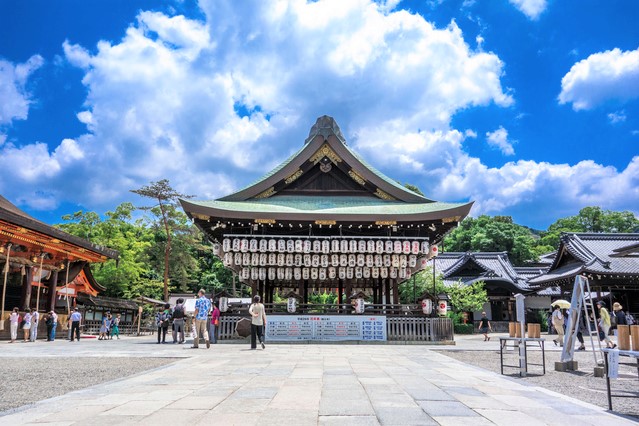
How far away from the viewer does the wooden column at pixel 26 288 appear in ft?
80.2

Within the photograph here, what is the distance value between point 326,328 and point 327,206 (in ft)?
18.8

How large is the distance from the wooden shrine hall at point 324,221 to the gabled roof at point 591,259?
17.4m

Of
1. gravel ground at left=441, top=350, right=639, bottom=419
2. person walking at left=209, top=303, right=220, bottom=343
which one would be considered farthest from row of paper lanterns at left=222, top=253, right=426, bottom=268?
gravel ground at left=441, top=350, right=639, bottom=419

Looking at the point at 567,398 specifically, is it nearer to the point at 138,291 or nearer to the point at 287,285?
the point at 287,285

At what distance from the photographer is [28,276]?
992 inches

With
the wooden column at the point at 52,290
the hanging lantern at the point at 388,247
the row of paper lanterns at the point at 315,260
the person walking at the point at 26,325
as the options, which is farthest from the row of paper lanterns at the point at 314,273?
the wooden column at the point at 52,290

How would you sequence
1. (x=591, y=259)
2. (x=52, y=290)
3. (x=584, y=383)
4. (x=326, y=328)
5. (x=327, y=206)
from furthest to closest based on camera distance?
(x=591, y=259)
(x=52, y=290)
(x=327, y=206)
(x=326, y=328)
(x=584, y=383)

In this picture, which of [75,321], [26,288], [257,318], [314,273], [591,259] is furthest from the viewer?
[591,259]

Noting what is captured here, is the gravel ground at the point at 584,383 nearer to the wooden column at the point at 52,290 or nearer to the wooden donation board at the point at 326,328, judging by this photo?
the wooden donation board at the point at 326,328

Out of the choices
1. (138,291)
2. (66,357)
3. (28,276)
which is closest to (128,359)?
(66,357)

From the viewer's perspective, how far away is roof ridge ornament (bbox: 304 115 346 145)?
2306cm

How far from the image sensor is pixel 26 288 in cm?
2484

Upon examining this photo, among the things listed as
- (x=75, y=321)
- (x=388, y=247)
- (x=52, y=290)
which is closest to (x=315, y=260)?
(x=388, y=247)

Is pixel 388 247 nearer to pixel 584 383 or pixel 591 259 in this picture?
pixel 584 383
